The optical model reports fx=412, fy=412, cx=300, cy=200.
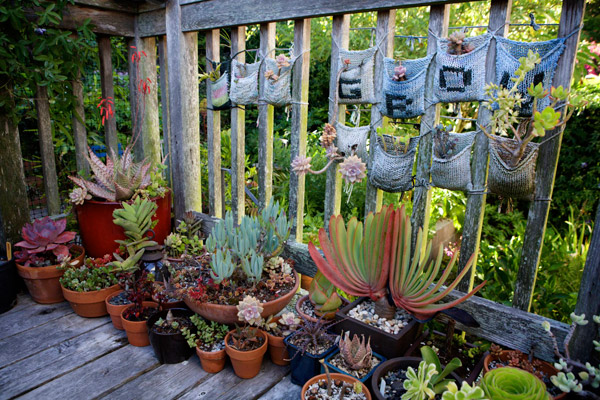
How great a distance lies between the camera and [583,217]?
3.37 m

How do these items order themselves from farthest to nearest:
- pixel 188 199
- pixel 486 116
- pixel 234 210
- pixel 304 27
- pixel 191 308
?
pixel 188 199
pixel 234 210
pixel 304 27
pixel 191 308
pixel 486 116

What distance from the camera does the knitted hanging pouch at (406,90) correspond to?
178 cm

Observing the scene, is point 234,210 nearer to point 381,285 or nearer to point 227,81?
point 227,81

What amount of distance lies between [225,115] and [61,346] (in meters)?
3.81


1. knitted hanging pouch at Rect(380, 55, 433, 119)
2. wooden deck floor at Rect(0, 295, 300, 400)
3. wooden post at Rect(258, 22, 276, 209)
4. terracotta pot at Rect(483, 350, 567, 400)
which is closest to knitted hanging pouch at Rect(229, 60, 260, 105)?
wooden post at Rect(258, 22, 276, 209)

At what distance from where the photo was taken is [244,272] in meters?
2.04

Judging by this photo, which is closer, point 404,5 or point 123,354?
point 404,5

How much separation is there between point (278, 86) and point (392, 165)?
800 millimetres

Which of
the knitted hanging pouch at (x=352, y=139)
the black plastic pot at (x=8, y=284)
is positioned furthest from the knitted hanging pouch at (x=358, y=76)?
the black plastic pot at (x=8, y=284)

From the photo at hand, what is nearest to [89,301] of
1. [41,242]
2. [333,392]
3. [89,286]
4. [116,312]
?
[89,286]

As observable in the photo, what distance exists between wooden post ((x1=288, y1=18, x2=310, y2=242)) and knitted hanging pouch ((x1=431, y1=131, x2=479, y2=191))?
0.76 m

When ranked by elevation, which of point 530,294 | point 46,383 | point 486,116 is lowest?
point 46,383

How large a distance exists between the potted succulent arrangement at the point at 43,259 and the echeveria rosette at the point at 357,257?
5.21ft

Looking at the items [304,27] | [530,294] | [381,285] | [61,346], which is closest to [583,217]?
[530,294]
